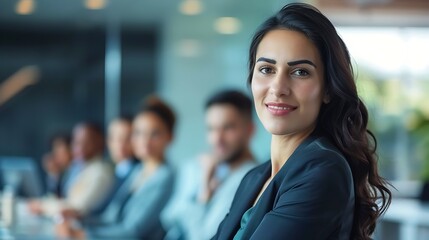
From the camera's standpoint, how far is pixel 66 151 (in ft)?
23.4

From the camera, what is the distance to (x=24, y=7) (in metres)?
6.80

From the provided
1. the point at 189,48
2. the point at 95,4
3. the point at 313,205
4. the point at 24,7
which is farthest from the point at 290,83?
the point at 95,4

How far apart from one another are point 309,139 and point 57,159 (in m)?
5.81

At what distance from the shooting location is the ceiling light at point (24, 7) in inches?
265

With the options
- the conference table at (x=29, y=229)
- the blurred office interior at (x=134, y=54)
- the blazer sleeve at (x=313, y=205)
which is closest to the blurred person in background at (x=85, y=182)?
the conference table at (x=29, y=229)

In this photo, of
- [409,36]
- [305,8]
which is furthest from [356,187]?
[409,36]

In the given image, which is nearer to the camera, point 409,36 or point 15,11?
point 15,11

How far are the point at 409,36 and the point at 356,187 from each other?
6695mm

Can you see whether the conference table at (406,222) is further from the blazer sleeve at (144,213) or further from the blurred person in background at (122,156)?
the blurred person in background at (122,156)

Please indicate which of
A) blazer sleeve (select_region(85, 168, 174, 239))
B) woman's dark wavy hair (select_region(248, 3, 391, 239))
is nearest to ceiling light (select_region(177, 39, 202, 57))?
blazer sleeve (select_region(85, 168, 174, 239))

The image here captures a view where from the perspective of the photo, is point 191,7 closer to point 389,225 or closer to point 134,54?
point 134,54

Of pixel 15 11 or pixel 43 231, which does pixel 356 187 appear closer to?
pixel 43 231

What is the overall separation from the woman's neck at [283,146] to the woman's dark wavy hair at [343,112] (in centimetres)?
4

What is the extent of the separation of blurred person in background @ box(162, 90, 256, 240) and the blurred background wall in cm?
218
